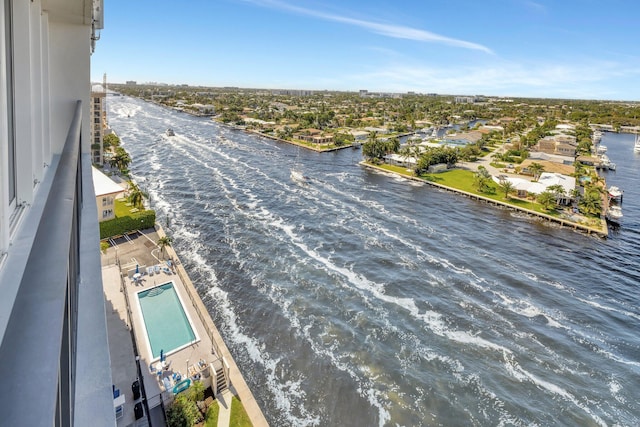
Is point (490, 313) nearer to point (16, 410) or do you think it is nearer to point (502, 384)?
point (502, 384)

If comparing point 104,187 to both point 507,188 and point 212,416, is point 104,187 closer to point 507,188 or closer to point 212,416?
point 212,416

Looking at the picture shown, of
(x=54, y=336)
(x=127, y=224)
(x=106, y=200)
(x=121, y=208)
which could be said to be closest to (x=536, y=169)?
(x=127, y=224)

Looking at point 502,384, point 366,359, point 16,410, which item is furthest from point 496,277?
point 16,410

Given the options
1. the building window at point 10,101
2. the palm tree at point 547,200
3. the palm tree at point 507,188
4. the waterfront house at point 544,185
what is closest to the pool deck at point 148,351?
the building window at point 10,101

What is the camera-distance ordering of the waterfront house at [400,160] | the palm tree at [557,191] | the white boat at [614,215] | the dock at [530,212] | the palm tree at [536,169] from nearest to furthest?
the dock at [530,212] → the white boat at [614,215] → the palm tree at [557,191] → the palm tree at [536,169] → the waterfront house at [400,160]

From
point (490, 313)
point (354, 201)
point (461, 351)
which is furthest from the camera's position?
point (354, 201)

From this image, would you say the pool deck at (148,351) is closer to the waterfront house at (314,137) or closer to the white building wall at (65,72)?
the white building wall at (65,72)
